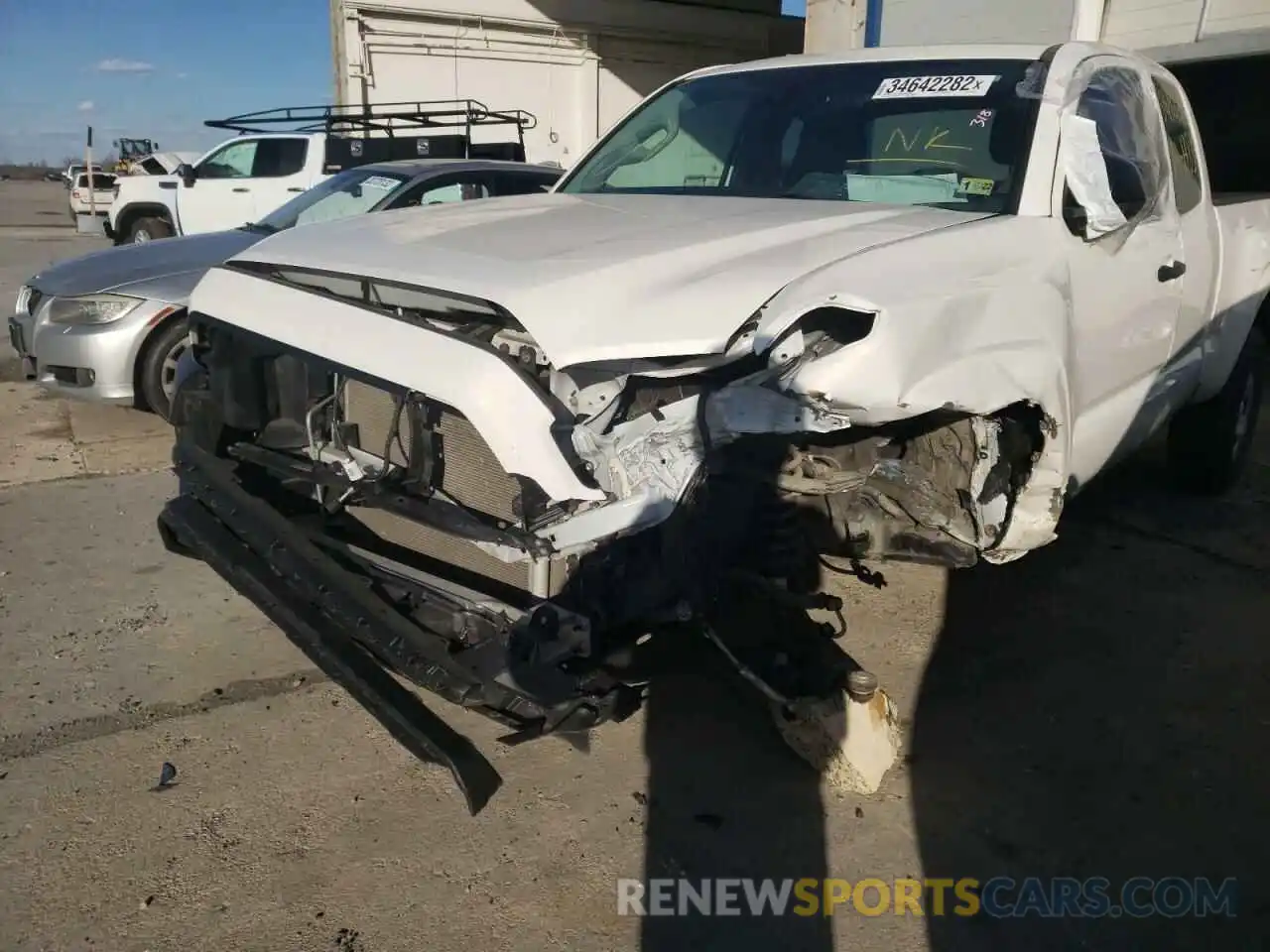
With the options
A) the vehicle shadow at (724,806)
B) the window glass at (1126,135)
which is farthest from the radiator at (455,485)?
the window glass at (1126,135)

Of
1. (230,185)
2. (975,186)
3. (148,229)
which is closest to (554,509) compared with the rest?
(975,186)

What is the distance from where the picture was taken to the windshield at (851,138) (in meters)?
3.23

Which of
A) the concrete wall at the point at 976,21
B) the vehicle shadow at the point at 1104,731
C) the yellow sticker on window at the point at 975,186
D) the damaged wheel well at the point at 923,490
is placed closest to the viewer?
the vehicle shadow at the point at 1104,731

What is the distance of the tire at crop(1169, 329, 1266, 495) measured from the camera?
483 centimetres

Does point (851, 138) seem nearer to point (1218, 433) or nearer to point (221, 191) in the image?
point (1218, 433)

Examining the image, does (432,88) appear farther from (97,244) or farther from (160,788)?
(160,788)

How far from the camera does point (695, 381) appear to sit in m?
2.33

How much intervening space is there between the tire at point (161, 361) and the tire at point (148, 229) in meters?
9.24

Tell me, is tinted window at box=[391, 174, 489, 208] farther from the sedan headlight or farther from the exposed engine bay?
the exposed engine bay

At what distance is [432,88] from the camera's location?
16.6m

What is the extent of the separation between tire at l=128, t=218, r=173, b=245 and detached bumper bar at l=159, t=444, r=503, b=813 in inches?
464

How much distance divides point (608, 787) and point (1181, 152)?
3574 millimetres

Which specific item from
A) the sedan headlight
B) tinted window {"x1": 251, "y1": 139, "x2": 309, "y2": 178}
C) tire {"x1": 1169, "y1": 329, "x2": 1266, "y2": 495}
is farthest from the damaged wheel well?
tinted window {"x1": 251, "y1": 139, "x2": 309, "y2": 178}

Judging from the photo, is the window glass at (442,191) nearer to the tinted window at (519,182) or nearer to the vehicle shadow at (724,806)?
the tinted window at (519,182)
